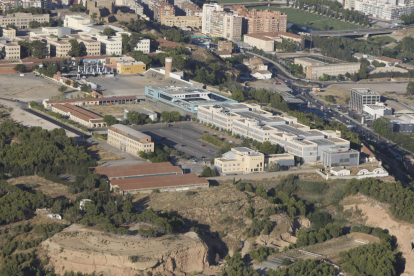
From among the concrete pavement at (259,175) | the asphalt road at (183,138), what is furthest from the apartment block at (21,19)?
the concrete pavement at (259,175)

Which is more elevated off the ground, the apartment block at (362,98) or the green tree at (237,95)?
the green tree at (237,95)

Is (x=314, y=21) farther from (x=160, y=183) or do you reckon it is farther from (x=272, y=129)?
(x=160, y=183)

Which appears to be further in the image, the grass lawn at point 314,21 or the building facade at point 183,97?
the grass lawn at point 314,21

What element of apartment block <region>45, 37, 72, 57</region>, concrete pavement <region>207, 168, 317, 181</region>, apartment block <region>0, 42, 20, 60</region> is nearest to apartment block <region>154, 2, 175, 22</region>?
apartment block <region>45, 37, 72, 57</region>

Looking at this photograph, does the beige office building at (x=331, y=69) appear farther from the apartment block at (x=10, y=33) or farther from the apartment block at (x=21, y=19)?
the apartment block at (x=10, y=33)

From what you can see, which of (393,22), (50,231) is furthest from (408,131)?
(393,22)

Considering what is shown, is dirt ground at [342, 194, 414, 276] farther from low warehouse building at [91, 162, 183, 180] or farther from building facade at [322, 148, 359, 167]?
low warehouse building at [91, 162, 183, 180]

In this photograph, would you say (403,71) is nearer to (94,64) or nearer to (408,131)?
(408,131)

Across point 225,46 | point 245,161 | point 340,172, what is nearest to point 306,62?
point 225,46
